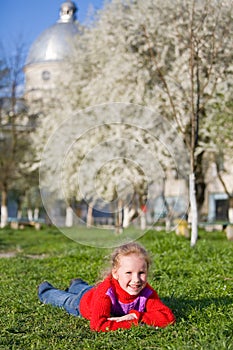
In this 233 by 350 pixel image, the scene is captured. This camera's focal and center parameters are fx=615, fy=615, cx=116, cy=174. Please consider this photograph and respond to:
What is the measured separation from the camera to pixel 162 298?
6559mm

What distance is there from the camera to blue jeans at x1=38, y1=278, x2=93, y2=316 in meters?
5.93

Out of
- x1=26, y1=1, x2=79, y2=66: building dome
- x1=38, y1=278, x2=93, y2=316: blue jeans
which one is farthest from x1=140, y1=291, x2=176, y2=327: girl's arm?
x1=26, y1=1, x2=79, y2=66: building dome

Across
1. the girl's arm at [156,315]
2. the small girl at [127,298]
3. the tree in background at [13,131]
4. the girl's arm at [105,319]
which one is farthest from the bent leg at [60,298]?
the tree in background at [13,131]

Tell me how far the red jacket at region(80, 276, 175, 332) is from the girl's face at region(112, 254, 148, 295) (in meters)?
0.09

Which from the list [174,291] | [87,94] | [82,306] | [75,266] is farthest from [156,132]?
[82,306]

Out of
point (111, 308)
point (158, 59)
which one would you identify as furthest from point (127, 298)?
point (158, 59)

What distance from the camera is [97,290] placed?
5.18 m

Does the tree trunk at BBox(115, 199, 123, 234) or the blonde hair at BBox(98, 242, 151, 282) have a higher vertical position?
Answer: the tree trunk at BBox(115, 199, 123, 234)

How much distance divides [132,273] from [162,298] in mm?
1673

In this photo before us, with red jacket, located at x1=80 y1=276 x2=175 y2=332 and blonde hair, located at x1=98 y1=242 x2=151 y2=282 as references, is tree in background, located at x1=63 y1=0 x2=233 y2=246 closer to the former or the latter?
blonde hair, located at x1=98 y1=242 x2=151 y2=282

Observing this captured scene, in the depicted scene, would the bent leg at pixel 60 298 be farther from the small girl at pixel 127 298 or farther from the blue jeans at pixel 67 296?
the small girl at pixel 127 298

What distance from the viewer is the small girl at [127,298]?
494 cm

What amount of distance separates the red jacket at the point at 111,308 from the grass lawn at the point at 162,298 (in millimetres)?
101

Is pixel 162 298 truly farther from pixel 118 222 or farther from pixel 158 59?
pixel 158 59
